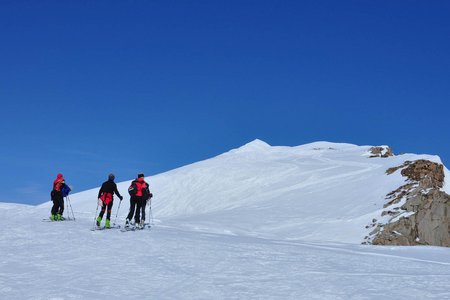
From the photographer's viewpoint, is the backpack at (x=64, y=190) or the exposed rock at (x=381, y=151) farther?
the exposed rock at (x=381, y=151)

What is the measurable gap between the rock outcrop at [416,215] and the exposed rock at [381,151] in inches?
490

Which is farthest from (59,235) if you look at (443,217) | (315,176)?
(315,176)

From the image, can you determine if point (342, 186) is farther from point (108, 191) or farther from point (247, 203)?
point (108, 191)

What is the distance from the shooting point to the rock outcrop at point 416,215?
2584cm

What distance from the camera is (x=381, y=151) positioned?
4331cm

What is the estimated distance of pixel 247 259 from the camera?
510 inches

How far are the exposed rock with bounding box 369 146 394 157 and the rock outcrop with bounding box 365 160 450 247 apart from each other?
12.4 meters

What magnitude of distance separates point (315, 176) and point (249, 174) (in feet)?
23.2

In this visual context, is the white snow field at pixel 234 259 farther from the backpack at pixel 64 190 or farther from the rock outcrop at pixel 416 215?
the backpack at pixel 64 190

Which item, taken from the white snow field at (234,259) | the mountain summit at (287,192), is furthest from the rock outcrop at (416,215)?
the white snow field at (234,259)

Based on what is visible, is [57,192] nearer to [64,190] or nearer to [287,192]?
[64,190]

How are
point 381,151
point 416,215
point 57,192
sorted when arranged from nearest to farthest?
1. point 57,192
2. point 416,215
3. point 381,151

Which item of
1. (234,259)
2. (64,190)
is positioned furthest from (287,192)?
(234,259)

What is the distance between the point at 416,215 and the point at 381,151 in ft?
56.3
